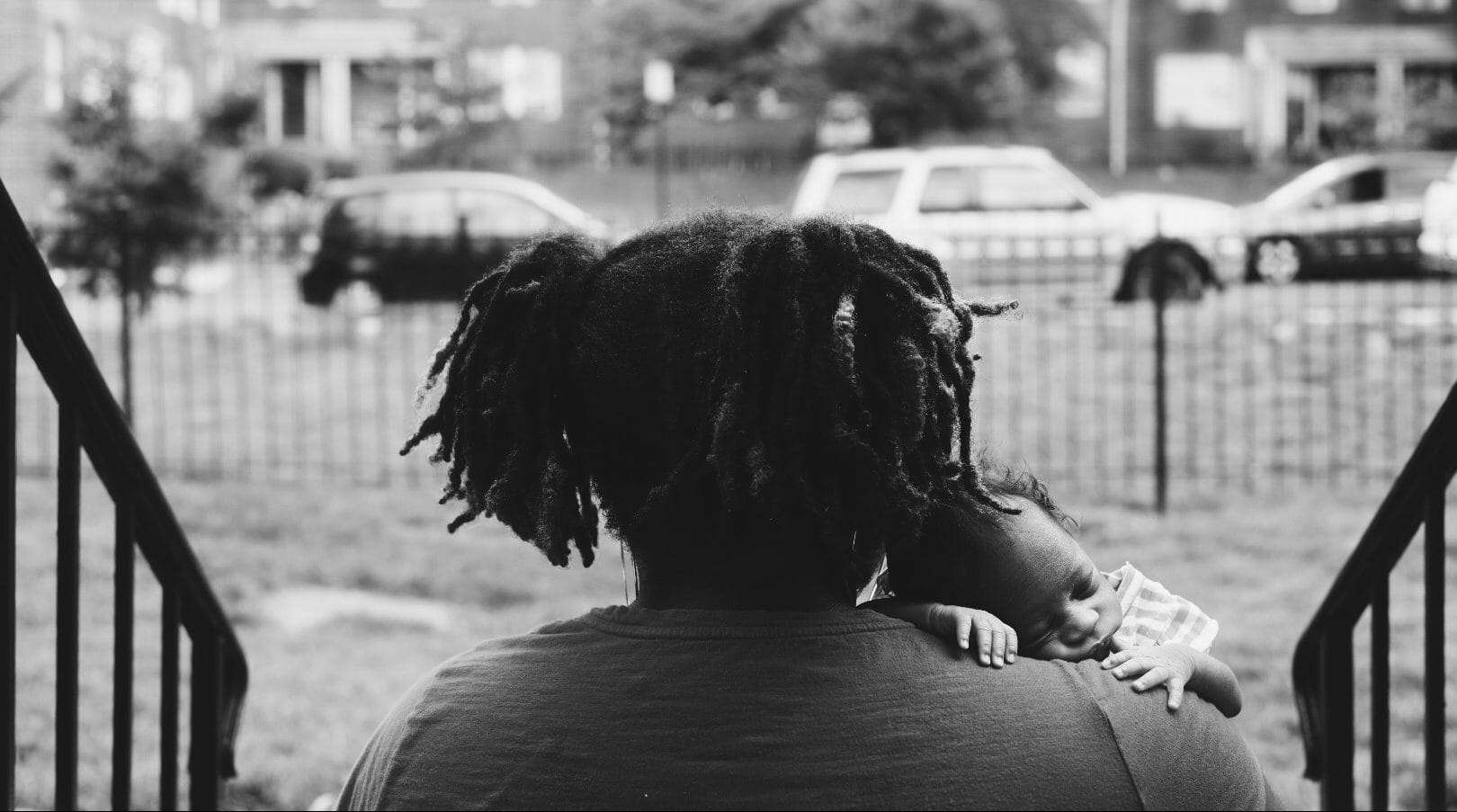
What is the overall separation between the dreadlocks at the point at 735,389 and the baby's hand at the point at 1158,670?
0.77 ft

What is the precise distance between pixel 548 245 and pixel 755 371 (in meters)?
A: 0.30

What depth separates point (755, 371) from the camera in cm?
152

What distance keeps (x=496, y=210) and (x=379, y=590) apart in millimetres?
10207

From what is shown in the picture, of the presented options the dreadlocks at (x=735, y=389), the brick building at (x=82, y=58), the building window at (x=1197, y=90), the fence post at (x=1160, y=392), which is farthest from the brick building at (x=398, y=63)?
the dreadlocks at (x=735, y=389)

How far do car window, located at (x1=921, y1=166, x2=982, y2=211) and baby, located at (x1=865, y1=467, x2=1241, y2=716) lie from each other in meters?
14.2

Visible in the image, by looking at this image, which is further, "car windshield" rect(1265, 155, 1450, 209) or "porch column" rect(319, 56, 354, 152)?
"porch column" rect(319, 56, 354, 152)

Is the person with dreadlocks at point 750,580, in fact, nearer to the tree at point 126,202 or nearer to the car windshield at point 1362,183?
the tree at point 126,202

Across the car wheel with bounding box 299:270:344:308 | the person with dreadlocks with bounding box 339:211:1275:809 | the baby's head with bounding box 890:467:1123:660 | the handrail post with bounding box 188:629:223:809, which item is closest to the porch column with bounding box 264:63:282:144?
the car wheel with bounding box 299:270:344:308

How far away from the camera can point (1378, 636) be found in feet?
7.90

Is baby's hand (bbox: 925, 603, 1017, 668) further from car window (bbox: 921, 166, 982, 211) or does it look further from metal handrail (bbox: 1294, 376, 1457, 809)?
car window (bbox: 921, 166, 982, 211)

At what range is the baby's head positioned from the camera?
1.81 metres

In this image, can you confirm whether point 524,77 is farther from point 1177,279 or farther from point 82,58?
point 1177,279

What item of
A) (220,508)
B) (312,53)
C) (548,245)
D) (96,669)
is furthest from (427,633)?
(312,53)

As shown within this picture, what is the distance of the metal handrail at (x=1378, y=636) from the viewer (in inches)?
83.8
